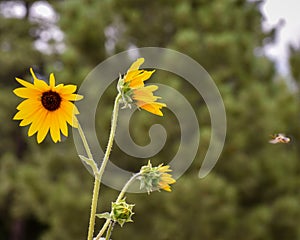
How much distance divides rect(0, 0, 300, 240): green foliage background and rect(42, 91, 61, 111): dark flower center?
3.22m

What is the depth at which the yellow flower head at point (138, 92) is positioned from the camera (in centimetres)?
53

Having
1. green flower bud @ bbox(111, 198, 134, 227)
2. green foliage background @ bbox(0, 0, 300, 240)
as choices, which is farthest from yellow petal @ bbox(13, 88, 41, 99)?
green foliage background @ bbox(0, 0, 300, 240)

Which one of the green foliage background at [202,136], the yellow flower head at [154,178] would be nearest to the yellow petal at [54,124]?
the yellow flower head at [154,178]

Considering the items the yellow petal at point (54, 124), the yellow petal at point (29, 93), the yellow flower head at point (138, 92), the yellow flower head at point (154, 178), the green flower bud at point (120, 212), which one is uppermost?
the yellow flower head at point (138, 92)

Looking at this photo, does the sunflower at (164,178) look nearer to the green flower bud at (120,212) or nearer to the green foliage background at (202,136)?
the green flower bud at (120,212)

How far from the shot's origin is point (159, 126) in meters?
3.99

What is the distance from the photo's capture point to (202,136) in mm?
3770

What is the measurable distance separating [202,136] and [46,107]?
325cm

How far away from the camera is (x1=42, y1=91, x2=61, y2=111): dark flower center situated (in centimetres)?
56

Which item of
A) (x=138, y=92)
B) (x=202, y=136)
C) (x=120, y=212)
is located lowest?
(x=120, y=212)

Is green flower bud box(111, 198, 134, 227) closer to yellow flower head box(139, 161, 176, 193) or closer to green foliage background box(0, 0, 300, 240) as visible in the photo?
yellow flower head box(139, 161, 176, 193)

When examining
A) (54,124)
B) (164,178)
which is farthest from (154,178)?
(54,124)

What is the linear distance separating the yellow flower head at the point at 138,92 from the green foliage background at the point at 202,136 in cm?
321

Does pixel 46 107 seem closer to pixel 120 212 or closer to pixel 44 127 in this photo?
pixel 44 127
